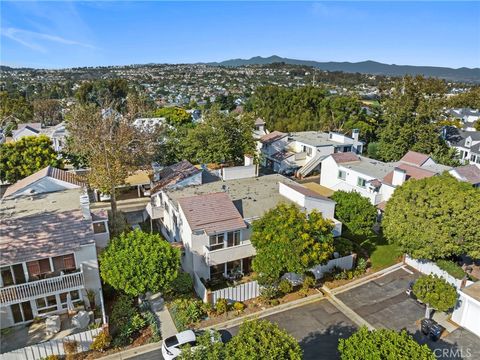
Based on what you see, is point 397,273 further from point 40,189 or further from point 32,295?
point 40,189

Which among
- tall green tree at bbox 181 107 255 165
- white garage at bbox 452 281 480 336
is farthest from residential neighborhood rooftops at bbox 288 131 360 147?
white garage at bbox 452 281 480 336

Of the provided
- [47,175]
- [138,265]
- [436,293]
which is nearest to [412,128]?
[436,293]

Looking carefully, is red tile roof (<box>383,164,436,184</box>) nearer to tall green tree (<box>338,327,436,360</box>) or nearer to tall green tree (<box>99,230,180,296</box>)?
tall green tree (<box>338,327,436,360</box>)

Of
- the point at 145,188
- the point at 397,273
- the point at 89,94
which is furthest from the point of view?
the point at 89,94

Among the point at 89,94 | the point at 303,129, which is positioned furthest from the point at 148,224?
the point at 89,94

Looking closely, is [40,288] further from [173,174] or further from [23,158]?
[23,158]

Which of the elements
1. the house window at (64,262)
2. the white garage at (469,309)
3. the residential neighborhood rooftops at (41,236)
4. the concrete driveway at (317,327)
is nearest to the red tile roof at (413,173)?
the white garage at (469,309)
